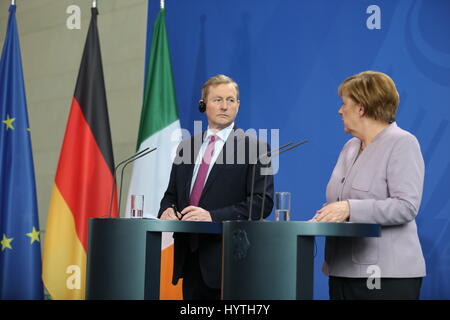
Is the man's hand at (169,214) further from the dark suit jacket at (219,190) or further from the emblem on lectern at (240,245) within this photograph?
the emblem on lectern at (240,245)

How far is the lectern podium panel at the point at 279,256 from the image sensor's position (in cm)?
168

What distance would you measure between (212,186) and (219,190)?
35 mm

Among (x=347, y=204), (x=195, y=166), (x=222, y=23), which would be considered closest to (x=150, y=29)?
(x=222, y=23)

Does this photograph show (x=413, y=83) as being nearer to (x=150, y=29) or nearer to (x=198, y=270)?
(x=198, y=270)

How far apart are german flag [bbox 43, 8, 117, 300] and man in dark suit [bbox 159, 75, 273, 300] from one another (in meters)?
1.13

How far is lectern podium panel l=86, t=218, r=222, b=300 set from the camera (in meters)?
1.95

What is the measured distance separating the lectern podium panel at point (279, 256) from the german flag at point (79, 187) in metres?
1.97

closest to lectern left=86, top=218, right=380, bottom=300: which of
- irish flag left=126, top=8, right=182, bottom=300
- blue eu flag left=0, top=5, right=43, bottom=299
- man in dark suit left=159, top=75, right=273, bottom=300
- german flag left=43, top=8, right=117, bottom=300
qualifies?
man in dark suit left=159, top=75, right=273, bottom=300

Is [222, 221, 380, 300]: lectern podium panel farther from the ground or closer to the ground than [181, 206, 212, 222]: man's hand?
closer to the ground

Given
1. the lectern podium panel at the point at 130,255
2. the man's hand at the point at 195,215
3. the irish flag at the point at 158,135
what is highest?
the irish flag at the point at 158,135

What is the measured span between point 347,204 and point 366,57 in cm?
158

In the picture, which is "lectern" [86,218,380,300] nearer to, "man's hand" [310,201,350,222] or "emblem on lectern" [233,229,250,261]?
"emblem on lectern" [233,229,250,261]

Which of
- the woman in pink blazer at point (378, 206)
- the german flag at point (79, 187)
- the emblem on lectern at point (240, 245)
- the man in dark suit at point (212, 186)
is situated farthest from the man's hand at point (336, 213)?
the german flag at point (79, 187)

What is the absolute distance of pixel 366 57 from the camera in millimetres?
3221
